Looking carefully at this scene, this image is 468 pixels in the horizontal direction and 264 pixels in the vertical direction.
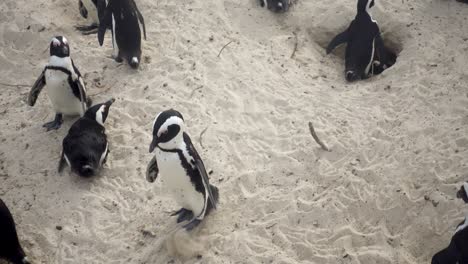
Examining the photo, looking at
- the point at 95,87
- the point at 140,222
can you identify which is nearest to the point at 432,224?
the point at 140,222

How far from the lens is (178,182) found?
3359mm

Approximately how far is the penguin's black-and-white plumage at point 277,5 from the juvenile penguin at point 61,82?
213 centimetres

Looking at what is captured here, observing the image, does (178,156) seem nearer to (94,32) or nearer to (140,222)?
(140,222)

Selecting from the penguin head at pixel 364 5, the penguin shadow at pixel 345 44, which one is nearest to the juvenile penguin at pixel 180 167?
the penguin shadow at pixel 345 44

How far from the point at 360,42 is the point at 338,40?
0.24 meters

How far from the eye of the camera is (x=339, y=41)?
16.3 ft

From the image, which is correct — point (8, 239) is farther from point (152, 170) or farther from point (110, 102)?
point (110, 102)

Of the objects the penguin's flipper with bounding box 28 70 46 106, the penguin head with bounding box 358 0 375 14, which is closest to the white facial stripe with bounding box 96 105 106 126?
the penguin's flipper with bounding box 28 70 46 106

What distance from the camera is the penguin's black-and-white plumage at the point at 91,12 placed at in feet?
17.3

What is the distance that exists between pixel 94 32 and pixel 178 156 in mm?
2695

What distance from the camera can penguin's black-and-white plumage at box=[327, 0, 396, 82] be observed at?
15.7 ft

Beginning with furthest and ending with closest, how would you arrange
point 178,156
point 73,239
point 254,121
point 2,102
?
point 2,102, point 254,121, point 73,239, point 178,156

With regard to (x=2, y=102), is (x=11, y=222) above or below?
above

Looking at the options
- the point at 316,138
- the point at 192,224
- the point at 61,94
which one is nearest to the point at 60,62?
the point at 61,94
